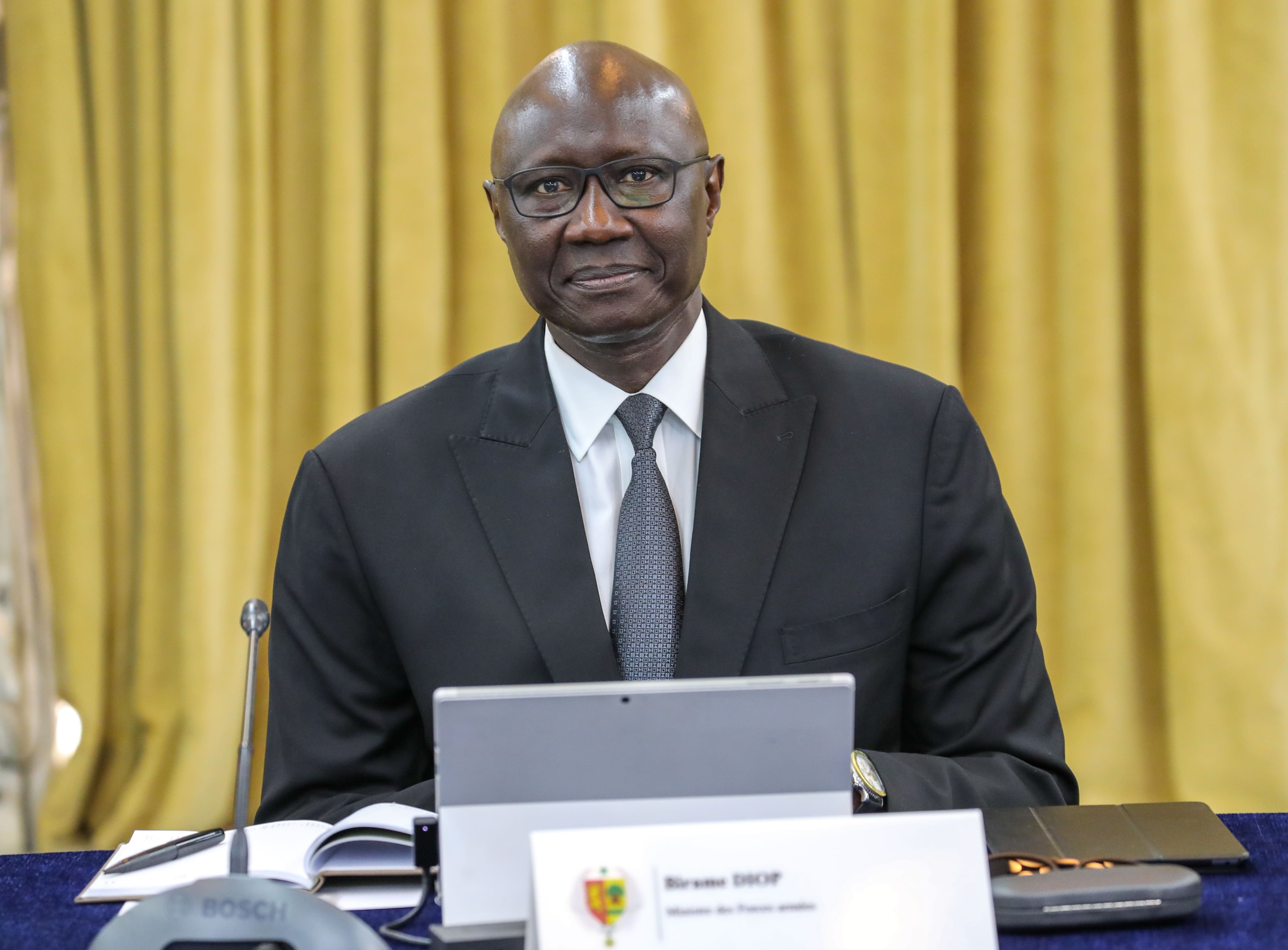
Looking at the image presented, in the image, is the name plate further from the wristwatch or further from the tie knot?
the tie knot

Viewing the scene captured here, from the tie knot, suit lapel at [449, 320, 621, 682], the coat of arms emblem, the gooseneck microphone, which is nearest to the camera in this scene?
the coat of arms emblem

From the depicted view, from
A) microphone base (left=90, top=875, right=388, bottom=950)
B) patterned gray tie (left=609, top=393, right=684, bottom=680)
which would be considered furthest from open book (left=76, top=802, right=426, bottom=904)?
patterned gray tie (left=609, top=393, right=684, bottom=680)

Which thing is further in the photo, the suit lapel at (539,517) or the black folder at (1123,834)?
the suit lapel at (539,517)

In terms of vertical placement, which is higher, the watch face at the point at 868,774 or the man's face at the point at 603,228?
the man's face at the point at 603,228

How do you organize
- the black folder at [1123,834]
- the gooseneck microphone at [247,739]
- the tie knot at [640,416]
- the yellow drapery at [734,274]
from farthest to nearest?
the yellow drapery at [734,274], the tie knot at [640,416], the black folder at [1123,834], the gooseneck microphone at [247,739]

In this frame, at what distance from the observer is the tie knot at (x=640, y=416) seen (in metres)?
1.63

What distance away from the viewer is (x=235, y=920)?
98 centimetres

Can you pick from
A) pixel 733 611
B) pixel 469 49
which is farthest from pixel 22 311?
pixel 733 611

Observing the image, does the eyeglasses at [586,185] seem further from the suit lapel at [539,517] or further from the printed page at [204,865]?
the printed page at [204,865]

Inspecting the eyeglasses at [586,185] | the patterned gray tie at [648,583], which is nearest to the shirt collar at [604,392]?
the patterned gray tie at [648,583]

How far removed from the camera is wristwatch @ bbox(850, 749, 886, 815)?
4.10ft

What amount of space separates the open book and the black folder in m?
0.52

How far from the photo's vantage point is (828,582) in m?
1.60

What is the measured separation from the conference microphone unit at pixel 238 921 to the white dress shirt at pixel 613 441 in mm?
670
